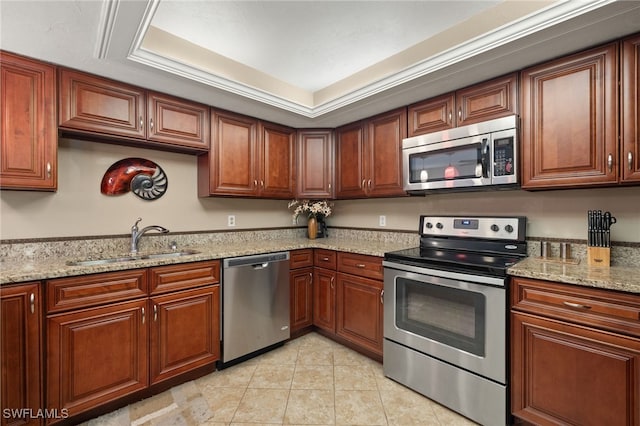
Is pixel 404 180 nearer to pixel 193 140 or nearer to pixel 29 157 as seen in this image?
pixel 193 140

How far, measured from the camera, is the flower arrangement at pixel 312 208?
3.24 meters

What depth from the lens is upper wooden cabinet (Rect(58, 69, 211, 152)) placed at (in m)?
1.87

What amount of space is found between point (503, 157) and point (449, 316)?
3.64ft

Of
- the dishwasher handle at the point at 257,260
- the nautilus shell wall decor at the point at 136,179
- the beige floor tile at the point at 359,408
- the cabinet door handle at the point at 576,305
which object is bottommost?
the beige floor tile at the point at 359,408

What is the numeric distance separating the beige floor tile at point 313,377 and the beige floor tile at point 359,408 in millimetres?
140

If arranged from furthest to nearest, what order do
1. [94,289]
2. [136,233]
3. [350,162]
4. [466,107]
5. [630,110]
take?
[350,162]
[136,233]
[466,107]
[94,289]
[630,110]

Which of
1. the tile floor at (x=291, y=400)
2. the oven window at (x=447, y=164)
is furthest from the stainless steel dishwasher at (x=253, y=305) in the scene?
the oven window at (x=447, y=164)

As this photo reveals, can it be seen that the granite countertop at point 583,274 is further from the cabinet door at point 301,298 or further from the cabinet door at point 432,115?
the cabinet door at point 301,298

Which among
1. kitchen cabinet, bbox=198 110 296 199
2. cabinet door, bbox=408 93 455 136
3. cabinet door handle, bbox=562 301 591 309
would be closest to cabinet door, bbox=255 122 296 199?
kitchen cabinet, bbox=198 110 296 199

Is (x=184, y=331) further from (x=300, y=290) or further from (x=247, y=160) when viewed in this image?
(x=247, y=160)

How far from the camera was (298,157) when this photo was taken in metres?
3.15

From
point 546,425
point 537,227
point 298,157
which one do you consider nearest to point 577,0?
point 537,227

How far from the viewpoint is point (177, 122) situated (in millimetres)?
2318

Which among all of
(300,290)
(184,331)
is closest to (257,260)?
(300,290)
